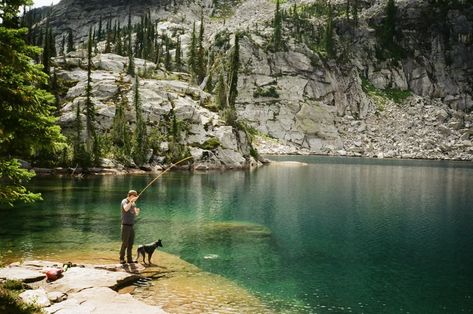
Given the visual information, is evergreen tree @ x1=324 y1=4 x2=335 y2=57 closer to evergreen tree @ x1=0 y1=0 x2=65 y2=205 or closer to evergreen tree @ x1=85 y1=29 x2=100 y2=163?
evergreen tree @ x1=85 y1=29 x2=100 y2=163

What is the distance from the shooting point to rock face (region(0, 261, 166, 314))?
15875 mm

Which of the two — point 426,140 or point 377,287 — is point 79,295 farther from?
point 426,140

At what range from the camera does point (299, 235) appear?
1404 inches

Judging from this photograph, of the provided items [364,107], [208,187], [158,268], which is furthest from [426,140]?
[158,268]

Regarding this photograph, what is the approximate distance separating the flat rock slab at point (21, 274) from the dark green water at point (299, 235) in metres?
7.26

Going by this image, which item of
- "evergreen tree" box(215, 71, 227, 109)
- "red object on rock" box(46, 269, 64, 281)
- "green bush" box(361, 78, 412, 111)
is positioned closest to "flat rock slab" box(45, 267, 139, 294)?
"red object on rock" box(46, 269, 64, 281)

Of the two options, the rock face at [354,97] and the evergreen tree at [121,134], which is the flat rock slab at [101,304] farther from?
the rock face at [354,97]

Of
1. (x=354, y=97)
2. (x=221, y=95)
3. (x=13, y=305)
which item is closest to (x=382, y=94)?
(x=354, y=97)

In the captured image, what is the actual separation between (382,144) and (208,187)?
377ft

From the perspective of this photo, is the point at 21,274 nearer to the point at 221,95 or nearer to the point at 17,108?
the point at 17,108

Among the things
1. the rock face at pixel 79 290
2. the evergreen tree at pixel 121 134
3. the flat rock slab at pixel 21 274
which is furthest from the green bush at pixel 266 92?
the flat rock slab at pixel 21 274

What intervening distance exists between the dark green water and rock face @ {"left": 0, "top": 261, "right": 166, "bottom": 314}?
625 centimetres

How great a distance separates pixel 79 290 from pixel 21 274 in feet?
10.2

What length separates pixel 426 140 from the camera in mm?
161500
